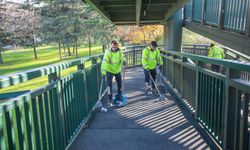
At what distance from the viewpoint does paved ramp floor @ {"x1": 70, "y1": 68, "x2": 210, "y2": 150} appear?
3.98 m

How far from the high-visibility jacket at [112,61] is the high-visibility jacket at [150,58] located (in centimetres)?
131

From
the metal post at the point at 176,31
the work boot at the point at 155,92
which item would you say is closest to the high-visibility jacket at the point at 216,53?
the metal post at the point at 176,31

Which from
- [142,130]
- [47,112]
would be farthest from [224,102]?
[47,112]

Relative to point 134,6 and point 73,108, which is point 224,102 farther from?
point 134,6

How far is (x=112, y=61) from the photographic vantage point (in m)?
6.66

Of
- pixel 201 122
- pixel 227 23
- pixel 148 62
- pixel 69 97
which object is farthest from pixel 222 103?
pixel 148 62

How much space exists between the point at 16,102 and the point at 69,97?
1682 mm

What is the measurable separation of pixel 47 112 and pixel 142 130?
85.3 inches

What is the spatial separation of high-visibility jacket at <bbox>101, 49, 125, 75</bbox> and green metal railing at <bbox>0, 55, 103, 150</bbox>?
1391 mm

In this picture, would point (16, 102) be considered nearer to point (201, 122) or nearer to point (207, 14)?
point (201, 122)

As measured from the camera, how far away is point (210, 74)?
12.7 feet

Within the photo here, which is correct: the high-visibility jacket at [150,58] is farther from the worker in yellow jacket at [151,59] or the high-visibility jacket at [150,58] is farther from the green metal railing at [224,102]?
the green metal railing at [224,102]

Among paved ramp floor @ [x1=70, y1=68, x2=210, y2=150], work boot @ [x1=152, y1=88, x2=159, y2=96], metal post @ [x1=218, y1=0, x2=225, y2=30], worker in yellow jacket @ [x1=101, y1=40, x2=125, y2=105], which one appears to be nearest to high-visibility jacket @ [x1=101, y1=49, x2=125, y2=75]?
worker in yellow jacket @ [x1=101, y1=40, x2=125, y2=105]

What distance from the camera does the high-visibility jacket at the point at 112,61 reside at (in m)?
6.40
